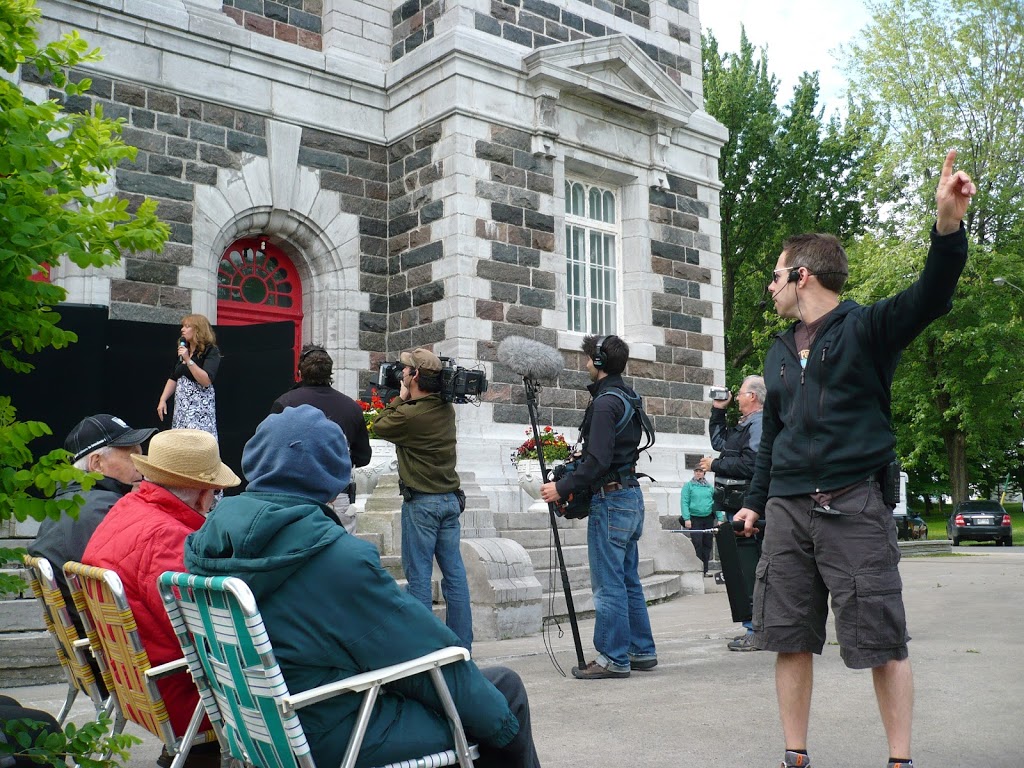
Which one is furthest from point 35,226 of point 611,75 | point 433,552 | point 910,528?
point 910,528

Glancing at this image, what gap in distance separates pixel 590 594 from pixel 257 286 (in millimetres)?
5252

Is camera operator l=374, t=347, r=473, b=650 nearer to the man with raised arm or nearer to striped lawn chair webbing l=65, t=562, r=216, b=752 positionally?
the man with raised arm

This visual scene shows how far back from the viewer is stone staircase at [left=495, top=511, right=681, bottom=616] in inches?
383

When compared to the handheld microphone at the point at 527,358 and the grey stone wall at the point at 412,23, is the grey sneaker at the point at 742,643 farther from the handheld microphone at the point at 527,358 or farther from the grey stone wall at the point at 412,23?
the grey stone wall at the point at 412,23

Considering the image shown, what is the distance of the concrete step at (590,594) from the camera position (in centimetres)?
944

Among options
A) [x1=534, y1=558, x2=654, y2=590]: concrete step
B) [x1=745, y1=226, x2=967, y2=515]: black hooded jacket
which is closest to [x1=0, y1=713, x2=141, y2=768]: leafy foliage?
[x1=745, y1=226, x2=967, y2=515]: black hooded jacket

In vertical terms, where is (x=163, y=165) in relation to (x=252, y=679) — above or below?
above

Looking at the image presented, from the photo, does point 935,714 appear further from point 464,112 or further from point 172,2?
point 172,2

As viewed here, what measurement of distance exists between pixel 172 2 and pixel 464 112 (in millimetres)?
3272

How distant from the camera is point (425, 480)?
267 inches

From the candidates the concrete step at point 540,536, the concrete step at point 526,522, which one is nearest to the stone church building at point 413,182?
the concrete step at point 526,522

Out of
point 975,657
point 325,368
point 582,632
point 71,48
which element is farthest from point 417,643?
point 582,632

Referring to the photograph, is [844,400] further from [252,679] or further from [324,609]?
[252,679]

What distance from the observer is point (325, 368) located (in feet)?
23.8
